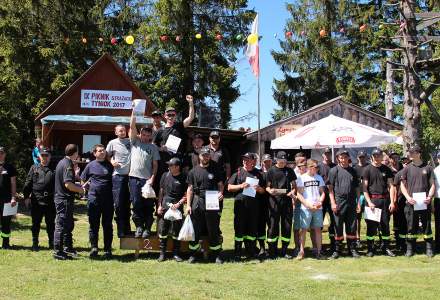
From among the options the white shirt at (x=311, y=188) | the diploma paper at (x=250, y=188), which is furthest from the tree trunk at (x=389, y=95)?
the diploma paper at (x=250, y=188)

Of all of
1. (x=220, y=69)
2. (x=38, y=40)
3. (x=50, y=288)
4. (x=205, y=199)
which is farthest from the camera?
(x=220, y=69)

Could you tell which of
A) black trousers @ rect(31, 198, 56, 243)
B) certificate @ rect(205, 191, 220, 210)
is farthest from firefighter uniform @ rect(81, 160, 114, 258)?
certificate @ rect(205, 191, 220, 210)

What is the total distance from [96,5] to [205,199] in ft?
80.6

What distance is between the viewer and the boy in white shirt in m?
9.09

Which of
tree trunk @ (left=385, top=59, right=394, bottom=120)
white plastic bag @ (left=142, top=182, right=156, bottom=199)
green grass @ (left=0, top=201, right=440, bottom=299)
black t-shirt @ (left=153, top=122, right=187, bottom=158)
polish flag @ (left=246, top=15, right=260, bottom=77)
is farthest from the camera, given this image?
tree trunk @ (left=385, top=59, right=394, bottom=120)

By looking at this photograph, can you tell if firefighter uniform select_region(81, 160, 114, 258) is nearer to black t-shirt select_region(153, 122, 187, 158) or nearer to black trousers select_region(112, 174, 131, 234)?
black trousers select_region(112, 174, 131, 234)

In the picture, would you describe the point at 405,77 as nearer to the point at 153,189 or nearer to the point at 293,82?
the point at 153,189

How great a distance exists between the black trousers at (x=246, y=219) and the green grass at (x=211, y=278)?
1.96 feet

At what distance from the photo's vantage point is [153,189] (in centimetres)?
894

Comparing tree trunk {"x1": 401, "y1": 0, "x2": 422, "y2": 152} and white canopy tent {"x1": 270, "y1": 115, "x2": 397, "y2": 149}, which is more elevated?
tree trunk {"x1": 401, "y1": 0, "x2": 422, "y2": 152}

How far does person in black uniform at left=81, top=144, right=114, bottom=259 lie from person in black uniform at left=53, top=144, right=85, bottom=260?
231 millimetres

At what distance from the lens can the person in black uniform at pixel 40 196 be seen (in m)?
9.51

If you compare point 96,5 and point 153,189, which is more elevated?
point 96,5

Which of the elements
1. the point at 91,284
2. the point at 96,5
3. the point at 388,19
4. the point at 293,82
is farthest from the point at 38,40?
the point at 91,284
